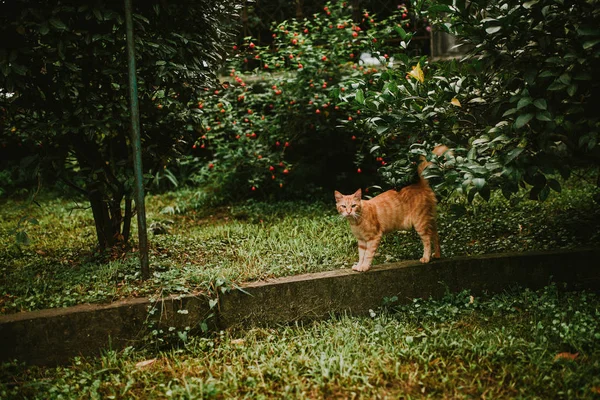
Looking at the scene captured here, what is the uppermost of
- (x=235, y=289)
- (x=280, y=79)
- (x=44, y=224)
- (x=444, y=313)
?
(x=280, y=79)

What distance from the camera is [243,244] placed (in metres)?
4.55

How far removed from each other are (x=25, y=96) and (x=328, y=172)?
404cm

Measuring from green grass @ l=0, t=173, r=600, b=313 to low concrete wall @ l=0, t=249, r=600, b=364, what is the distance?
15 centimetres

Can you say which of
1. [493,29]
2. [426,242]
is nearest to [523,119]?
[493,29]

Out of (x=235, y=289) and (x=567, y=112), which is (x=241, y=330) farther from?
(x=567, y=112)

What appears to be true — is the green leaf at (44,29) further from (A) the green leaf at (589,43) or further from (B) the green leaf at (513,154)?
(A) the green leaf at (589,43)

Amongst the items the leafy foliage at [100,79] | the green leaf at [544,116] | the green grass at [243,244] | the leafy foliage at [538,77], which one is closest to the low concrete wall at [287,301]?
the green grass at [243,244]

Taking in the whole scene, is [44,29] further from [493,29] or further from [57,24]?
[493,29]

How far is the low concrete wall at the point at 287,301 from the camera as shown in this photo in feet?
10.2

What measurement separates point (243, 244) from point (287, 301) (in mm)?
1161

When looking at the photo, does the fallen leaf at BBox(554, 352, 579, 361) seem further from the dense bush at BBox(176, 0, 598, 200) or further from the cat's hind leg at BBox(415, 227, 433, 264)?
the cat's hind leg at BBox(415, 227, 433, 264)

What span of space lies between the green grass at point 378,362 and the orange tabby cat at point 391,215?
1.82ft

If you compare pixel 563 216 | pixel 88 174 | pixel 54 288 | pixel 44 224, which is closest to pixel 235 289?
pixel 54 288

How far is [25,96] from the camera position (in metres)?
3.70
